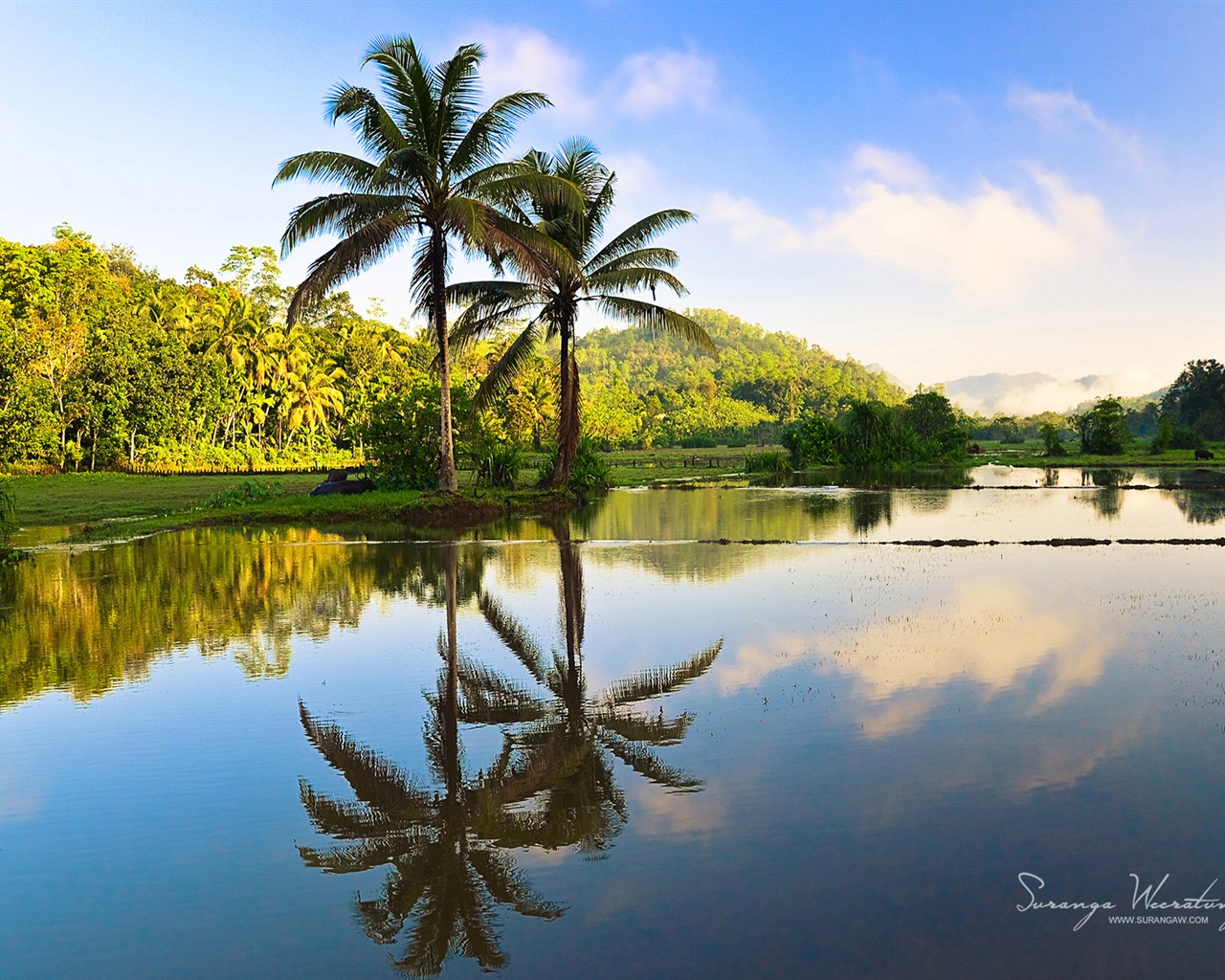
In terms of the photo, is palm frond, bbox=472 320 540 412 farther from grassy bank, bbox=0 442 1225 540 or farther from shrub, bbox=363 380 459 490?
grassy bank, bbox=0 442 1225 540

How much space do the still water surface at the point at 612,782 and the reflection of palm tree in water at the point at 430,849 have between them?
0.07 feet

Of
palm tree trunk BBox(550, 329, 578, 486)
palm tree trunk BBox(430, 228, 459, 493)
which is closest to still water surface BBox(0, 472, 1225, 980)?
palm tree trunk BBox(430, 228, 459, 493)

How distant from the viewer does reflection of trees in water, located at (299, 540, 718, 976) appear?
4.25 metres

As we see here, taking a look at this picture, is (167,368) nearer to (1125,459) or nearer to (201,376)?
(201,376)

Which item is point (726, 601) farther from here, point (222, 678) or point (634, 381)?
point (634, 381)

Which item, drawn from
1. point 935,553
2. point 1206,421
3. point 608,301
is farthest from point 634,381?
point 935,553

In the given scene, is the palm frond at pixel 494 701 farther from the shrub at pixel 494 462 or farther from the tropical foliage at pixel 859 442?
the tropical foliage at pixel 859 442

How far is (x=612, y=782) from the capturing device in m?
5.77

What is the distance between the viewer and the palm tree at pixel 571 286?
90.4 feet

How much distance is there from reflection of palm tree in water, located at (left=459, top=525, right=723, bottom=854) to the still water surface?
3 cm

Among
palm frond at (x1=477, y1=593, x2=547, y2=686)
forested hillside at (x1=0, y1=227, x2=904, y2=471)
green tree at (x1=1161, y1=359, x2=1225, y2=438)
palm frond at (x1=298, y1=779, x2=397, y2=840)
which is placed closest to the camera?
palm frond at (x1=298, y1=779, x2=397, y2=840)

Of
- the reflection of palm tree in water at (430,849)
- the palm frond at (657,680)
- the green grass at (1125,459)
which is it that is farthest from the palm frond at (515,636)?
the green grass at (1125,459)

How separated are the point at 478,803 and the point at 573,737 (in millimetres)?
1339

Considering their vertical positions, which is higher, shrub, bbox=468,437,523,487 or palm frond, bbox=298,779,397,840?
shrub, bbox=468,437,523,487
